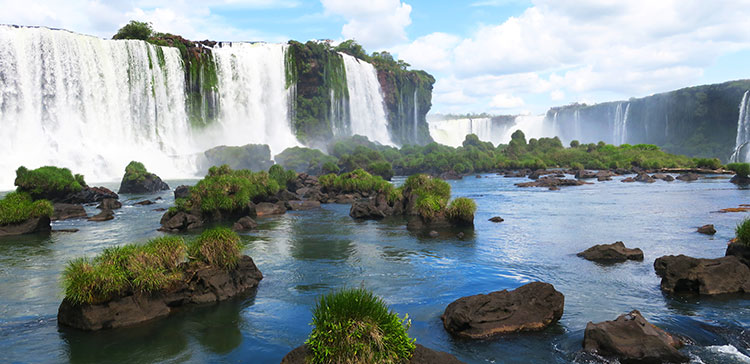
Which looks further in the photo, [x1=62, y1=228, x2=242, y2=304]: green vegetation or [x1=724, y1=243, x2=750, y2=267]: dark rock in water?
[x1=724, y1=243, x2=750, y2=267]: dark rock in water

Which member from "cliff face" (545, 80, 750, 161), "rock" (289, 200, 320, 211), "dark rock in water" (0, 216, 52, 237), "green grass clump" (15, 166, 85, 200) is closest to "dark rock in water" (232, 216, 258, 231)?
"rock" (289, 200, 320, 211)

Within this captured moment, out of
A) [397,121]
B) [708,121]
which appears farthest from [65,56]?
[708,121]

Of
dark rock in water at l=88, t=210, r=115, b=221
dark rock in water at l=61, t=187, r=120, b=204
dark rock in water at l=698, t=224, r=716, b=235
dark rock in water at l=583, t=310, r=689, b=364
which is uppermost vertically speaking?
dark rock in water at l=61, t=187, r=120, b=204

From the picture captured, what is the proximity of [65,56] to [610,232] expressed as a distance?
56.9m

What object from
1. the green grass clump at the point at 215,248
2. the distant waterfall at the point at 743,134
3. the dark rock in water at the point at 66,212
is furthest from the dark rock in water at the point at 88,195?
the distant waterfall at the point at 743,134

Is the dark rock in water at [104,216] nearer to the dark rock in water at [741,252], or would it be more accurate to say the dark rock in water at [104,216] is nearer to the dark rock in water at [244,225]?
the dark rock in water at [244,225]

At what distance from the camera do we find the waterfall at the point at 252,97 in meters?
73.6

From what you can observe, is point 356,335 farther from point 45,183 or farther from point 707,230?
point 45,183

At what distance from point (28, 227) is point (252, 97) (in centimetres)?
5581

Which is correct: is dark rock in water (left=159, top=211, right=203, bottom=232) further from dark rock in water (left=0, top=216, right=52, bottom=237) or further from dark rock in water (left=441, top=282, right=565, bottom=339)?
dark rock in water (left=441, top=282, right=565, bottom=339)

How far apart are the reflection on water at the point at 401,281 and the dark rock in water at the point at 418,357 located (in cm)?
200

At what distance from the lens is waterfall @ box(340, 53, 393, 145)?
327 ft

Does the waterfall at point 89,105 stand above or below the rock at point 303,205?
above

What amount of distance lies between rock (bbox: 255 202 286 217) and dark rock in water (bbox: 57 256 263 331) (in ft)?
54.4
